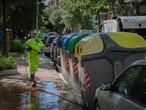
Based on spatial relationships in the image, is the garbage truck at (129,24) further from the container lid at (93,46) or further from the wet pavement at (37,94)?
the container lid at (93,46)

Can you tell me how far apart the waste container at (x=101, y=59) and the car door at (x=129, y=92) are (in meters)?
2.58

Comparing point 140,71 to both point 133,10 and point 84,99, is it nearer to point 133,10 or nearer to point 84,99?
point 84,99

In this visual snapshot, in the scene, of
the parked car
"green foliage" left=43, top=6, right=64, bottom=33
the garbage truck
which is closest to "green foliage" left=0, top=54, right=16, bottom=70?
the garbage truck

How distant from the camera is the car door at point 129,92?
20.7 feet

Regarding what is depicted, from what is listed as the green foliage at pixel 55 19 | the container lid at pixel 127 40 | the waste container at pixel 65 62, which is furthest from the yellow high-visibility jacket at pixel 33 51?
the green foliage at pixel 55 19

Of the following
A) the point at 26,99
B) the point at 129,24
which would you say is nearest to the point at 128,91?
the point at 26,99

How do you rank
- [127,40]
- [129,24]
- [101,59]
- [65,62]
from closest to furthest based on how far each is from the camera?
[101,59]
[127,40]
[65,62]
[129,24]

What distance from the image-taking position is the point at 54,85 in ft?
51.6

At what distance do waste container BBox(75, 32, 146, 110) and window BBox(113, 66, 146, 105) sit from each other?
9.69 feet

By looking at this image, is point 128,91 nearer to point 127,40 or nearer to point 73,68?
point 127,40

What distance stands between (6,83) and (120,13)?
990 inches

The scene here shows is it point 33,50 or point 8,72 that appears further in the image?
point 8,72

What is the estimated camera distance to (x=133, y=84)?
6812 millimetres

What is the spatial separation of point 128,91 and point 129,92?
0.23ft
